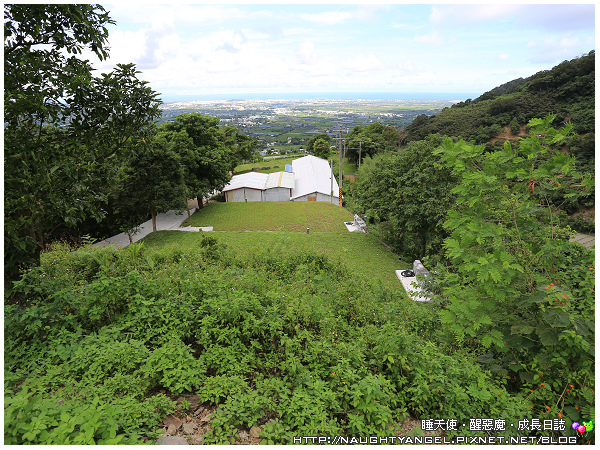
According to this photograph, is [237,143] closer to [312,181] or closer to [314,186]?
[312,181]

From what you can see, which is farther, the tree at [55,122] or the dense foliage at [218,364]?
the tree at [55,122]

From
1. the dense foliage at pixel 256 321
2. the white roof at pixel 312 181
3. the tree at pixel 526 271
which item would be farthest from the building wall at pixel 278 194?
the tree at pixel 526 271

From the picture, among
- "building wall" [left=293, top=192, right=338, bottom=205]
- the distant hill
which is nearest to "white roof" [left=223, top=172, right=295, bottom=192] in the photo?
"building wall" [left=293, top=192, right=338, bottom=205]

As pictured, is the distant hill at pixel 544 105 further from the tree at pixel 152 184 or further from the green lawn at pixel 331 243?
the tree at pixel 152 184

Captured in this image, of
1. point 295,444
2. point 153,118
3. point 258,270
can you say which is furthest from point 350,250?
point 295,444

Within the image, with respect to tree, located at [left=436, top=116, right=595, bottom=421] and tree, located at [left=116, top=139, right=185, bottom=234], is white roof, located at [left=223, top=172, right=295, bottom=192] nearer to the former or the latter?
tree, located at [left=116, top=139, right=185, bottom=234]

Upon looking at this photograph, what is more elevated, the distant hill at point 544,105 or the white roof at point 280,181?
the distant hill at point 544,105

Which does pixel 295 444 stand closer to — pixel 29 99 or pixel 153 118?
pixel 29 99
